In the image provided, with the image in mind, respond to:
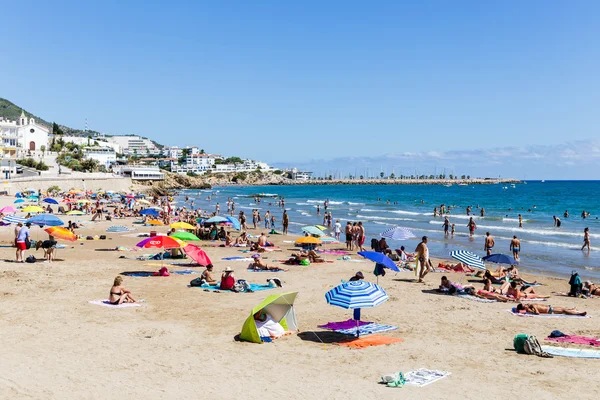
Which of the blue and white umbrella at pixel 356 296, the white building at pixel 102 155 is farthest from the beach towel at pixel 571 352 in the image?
the white building at pixel 102 155

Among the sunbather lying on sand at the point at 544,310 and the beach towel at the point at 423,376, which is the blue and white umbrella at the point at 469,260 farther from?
the beach towel at the point at 423,376

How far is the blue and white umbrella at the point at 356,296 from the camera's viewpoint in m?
9.68

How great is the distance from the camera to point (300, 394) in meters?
7.47

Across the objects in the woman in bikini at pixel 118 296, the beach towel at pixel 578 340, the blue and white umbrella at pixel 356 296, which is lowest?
the woman in bikini at pixel 118 296

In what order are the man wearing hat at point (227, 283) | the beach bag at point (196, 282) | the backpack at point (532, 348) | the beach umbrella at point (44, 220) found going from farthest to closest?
the beach umbrella at point (44, 220), the beach bag at point (196, 282), the man wearing hat at point (227, 283), the backpack at point (532, 348)

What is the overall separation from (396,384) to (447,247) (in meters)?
21.5

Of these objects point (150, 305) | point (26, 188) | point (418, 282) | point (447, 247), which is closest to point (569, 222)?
point (447, 247)

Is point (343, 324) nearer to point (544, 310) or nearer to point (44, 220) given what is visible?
point (544, 310)

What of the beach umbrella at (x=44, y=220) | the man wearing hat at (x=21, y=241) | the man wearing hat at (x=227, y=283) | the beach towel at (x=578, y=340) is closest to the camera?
the beach towel at (x=578, y=340)

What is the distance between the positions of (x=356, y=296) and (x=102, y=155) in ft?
430

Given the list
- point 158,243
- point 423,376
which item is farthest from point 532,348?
point 158,243

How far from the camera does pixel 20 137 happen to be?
9162 centimetres

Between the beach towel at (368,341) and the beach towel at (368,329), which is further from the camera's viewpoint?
the beach towel at (368,329)

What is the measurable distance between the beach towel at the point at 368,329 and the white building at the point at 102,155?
402 ft
